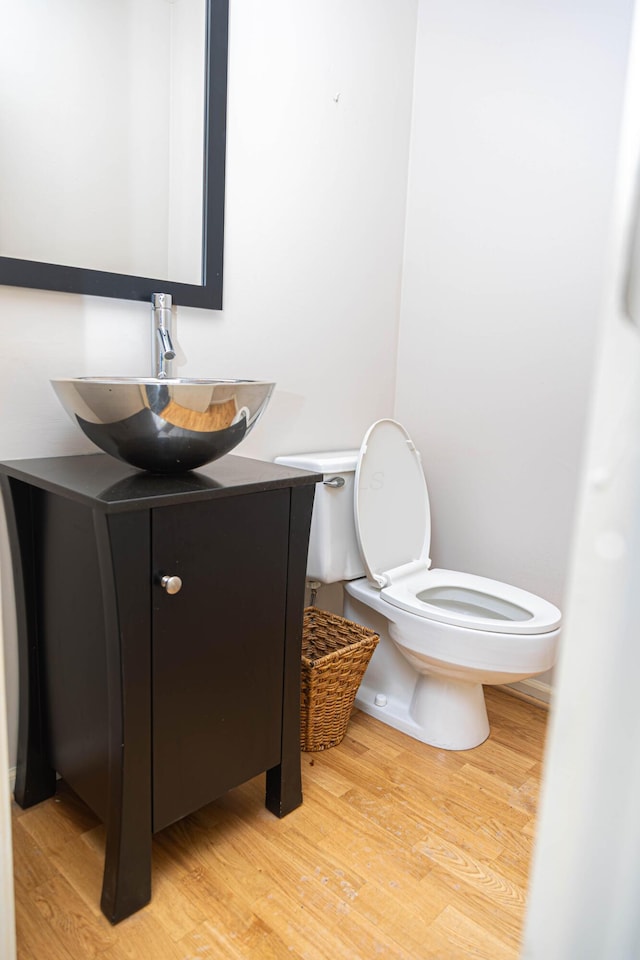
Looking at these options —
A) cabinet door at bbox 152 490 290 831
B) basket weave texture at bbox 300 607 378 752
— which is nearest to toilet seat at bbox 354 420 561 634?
basket weave texture at bbox 300 607 378 752

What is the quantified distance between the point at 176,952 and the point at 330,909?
0.28 meters

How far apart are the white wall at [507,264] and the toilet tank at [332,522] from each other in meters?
0.51

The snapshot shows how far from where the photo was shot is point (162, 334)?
1.40 m

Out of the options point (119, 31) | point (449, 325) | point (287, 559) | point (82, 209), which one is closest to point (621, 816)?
point (287, 559)

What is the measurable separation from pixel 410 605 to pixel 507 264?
43.1 inches

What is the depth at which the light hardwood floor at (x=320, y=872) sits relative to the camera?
1062 mm

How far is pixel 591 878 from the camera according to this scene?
34 centimetres

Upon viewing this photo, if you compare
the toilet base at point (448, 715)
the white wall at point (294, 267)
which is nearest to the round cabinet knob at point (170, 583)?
the white wall at point (294, 267)

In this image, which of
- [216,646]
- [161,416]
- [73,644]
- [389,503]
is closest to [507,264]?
[389,503]

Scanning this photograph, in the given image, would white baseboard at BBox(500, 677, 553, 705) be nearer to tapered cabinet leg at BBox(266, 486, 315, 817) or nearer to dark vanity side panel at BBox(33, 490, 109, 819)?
tapered cabinet leg at BBox(266, 486, 315, 817)

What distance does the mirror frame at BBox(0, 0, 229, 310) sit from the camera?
51.4 inches

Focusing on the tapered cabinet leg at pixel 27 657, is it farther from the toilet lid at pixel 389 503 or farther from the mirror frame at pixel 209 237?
the toilet lid at pixel 389 503

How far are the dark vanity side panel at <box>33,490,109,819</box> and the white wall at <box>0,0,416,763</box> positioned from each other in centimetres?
15

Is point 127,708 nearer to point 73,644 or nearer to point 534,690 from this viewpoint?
point 73,644
